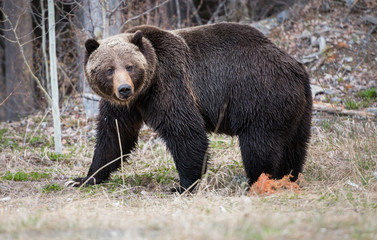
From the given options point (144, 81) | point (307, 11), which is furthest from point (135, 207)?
point (307, 11)

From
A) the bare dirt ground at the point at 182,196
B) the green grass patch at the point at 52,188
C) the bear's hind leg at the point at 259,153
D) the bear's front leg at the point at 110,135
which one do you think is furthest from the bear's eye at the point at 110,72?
the bear's hind leg at the point at 259,153

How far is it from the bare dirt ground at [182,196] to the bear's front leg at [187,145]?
231 mm

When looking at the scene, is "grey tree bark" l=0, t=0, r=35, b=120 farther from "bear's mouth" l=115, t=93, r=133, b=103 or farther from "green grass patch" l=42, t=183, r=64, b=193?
"bear's mouth" l=115, t=93, r=133, b=103

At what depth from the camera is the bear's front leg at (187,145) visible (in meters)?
5.43

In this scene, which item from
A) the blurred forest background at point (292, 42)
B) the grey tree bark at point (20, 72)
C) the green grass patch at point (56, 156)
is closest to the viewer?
the green grass patch at point (56, 156)

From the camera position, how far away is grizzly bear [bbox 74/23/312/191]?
5367mm

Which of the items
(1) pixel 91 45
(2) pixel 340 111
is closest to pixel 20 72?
(1) pixel 91 45

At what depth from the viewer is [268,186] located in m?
5.17

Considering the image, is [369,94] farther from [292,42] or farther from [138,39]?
[138,39]

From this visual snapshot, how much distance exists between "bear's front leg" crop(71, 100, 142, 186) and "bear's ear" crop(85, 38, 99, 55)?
698 millimetres

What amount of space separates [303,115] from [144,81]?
211 centimetres

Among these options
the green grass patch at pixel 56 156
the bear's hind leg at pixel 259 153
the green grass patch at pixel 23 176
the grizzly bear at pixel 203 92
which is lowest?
the green grass patch at pixel 56 156

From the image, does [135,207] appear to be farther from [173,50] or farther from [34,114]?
[34,114]

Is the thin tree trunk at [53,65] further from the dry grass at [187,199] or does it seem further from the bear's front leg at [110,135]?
the bear's front leg at [110,135]
